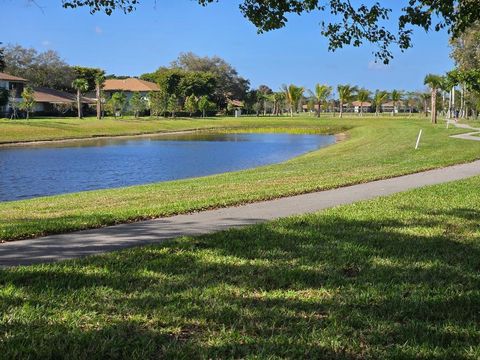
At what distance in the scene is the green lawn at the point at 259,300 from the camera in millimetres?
3799

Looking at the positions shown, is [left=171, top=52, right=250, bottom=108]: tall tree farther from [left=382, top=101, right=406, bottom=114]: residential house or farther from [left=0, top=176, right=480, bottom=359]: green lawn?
[left=0, top=176, right=480, bottom=359]: green lawn

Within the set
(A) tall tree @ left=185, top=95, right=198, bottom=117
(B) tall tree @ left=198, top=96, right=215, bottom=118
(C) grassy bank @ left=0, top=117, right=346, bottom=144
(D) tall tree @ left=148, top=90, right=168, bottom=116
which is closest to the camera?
(C) grassy bank @ left=0, top=117, right=346, bottom=144

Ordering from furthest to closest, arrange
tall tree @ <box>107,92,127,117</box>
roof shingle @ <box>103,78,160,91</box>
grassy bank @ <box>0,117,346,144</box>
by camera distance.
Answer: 1. roof shingle @ <box>103,78,160,91</box>
2. tall tree @ <box>107,92,127,117</box>
3. grassy bank @ <box>0,117,346,144</box>

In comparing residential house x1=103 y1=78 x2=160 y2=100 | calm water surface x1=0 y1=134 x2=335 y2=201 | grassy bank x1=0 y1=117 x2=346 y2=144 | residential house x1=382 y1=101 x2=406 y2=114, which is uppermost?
residential house x1=103 y1=78 x2=160 y2=100

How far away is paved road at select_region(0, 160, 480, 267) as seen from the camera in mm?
6744

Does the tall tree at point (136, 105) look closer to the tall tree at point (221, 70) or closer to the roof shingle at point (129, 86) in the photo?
the roof shingle at point (129, 86)

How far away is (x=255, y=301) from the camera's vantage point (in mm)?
4734

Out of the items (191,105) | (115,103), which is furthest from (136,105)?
(191,105)

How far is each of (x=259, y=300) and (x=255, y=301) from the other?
0.05 metres

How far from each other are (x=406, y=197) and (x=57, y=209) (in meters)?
7.01

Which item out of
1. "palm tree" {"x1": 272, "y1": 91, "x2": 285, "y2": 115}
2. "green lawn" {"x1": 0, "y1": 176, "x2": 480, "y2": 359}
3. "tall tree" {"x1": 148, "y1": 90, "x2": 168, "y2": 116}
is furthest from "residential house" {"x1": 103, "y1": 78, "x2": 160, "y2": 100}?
"green lawn" {"x1": 0, "y1": 176, "x2": 480, "y2": 359}

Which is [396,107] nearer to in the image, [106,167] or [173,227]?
[106,167]

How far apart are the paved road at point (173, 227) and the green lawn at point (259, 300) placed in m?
0.62

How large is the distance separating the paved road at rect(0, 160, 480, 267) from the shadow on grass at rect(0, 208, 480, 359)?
640mm
